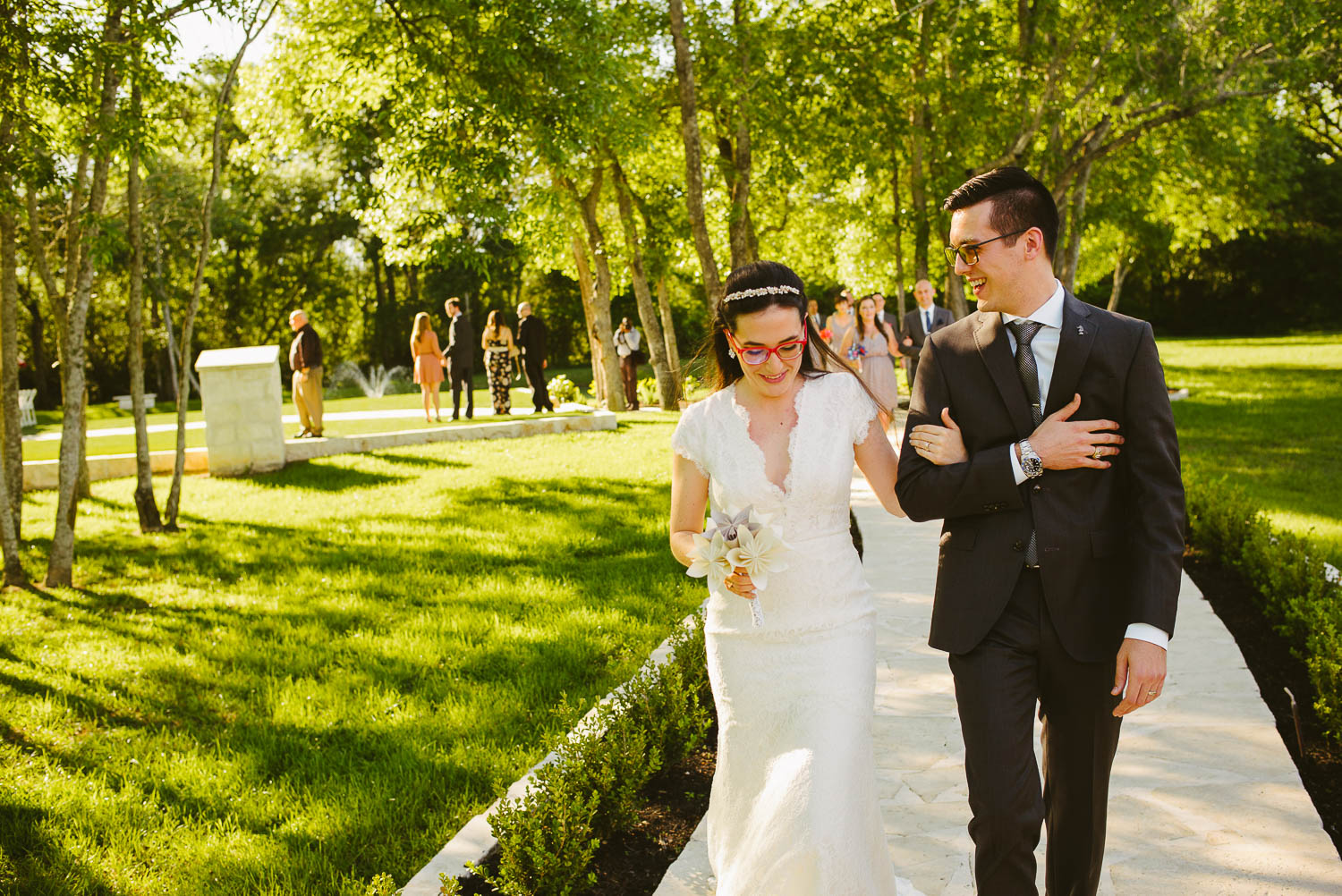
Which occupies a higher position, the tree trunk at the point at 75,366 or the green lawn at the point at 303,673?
the tree trunk at the point at 75,366

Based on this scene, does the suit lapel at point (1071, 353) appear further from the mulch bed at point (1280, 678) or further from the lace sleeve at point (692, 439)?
the mulch bed at point (1280, 678)

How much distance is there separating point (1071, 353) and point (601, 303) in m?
22.7

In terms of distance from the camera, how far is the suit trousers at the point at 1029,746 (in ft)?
9.89

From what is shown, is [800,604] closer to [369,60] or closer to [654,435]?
[369,60]

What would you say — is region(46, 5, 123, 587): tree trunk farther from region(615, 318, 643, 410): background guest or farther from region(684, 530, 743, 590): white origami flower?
region(615, 318, 643, 410): background guest

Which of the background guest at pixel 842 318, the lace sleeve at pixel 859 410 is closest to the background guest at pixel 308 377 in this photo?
the background guest at pixel 842 318

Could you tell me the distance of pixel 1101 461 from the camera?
9.67 ft

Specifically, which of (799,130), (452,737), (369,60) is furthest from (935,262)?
(452,737)

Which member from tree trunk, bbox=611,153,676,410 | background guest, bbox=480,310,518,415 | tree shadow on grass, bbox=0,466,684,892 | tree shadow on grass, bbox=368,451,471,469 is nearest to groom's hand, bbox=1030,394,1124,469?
tree shadow on grass, bbox=0,466,684,892

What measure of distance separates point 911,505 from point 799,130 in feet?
52.3

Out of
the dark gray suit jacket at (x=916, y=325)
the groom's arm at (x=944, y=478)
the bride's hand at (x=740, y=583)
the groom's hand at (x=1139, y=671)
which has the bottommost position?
the groom's hand at (x=1139, y=671)

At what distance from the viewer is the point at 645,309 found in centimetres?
2473

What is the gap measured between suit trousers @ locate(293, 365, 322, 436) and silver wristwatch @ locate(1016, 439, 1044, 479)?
1632cm

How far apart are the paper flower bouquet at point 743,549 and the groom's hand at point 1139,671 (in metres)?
1.02
